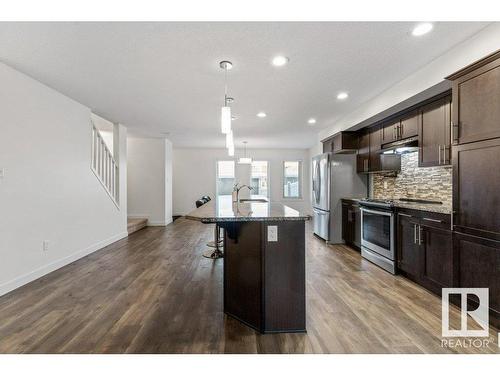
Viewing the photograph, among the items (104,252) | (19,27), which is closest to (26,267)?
(104,252)

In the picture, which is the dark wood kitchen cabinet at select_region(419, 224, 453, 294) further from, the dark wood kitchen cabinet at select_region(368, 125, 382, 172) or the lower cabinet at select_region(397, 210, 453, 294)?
the dark wood kitchen cabinet at select_region(368, 125, 382, 172)

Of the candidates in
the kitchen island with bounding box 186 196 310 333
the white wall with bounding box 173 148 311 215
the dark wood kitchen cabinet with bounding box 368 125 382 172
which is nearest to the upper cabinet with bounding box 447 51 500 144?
the kitchen island with bounding box 186 196 310 333

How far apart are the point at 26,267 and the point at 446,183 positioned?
17.6 ft

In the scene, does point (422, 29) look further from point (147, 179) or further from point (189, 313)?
point (147, 179)

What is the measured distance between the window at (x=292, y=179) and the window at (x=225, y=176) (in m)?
2.04

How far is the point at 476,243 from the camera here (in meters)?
2.21

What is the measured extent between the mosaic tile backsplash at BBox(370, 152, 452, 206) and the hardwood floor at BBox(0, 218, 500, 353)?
1250 mm

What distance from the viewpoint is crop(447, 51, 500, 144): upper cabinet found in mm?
2061

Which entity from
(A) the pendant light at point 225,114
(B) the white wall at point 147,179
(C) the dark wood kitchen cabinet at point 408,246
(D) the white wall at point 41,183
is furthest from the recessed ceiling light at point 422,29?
(B) the white wall at point 147,179

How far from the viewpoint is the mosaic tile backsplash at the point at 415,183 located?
3268 mm

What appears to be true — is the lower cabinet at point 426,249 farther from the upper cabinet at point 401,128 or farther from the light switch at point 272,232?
the light switch at point 272,232

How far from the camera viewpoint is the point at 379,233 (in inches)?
144

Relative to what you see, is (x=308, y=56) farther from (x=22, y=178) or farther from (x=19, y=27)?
(x=22, y=178)

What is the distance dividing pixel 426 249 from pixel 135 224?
604 cm
